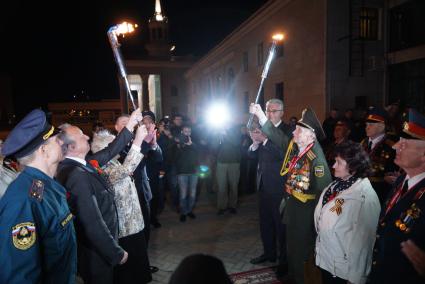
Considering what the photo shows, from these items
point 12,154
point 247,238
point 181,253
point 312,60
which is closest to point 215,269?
point 12,154

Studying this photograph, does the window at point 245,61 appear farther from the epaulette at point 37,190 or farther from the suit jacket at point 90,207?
the epaulette at point 37,190

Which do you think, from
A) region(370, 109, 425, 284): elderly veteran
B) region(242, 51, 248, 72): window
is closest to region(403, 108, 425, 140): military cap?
region(370, 109, 425, 284): elderly veteran

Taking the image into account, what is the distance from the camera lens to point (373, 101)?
13.8 metres

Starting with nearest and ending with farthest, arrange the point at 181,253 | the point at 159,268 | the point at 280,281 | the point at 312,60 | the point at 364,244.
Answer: the point at 364,244 < the point at 280,281 < the point at 159,268 < the point at 181,253 < the point at 312,60

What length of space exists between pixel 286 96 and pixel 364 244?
14693 mm

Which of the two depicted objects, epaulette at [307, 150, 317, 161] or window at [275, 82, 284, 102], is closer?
epaulette at [307, 150, 317, 161]

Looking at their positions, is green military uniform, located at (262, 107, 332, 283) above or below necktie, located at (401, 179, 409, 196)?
below

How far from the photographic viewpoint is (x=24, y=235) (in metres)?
1.85

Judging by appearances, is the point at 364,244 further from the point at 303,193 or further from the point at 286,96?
the point at 286,96

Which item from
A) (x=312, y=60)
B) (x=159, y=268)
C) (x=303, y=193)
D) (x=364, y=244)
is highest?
(x=312, y=60)

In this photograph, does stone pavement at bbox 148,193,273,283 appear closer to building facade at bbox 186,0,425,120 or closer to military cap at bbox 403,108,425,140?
military cap at bbox 403,108,425,140

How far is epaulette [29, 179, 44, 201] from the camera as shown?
2.00 meters

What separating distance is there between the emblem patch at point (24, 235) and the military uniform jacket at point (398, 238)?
2.61 m

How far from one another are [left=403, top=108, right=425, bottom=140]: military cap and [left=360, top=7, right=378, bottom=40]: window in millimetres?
12674
